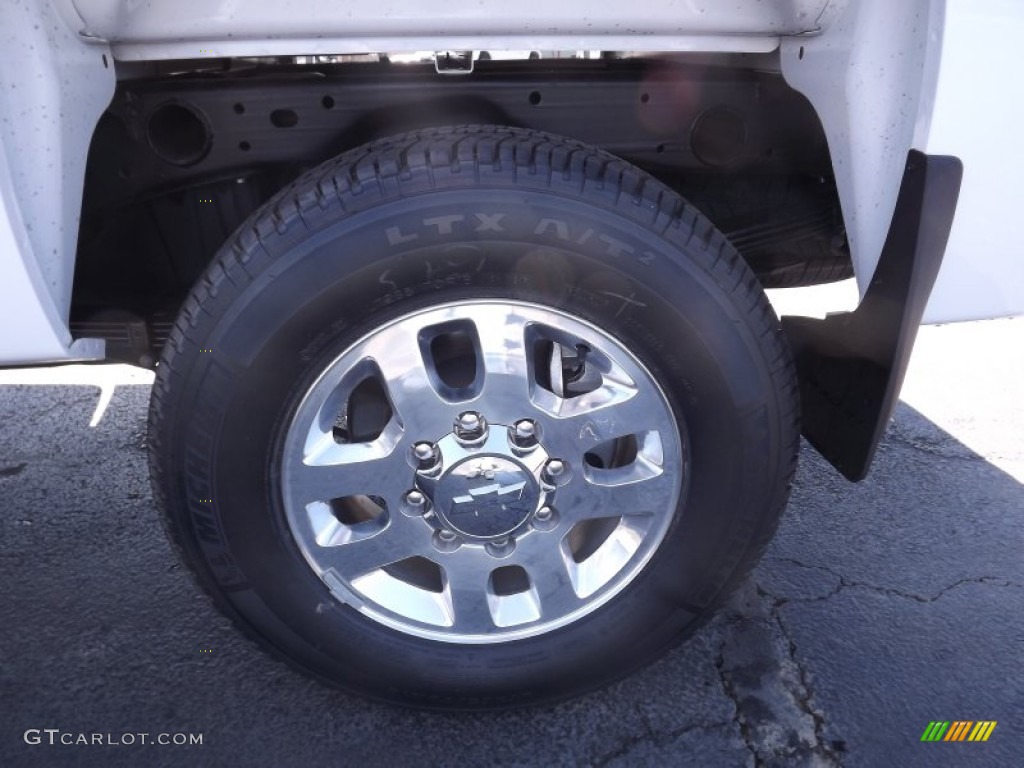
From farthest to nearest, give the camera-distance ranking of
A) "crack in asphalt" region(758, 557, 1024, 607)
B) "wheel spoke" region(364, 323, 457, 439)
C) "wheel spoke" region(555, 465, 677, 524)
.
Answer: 1. "crack in asphalt" region(758, 557, 1024, 607)
2. "wheel spoke" region(555, 465, 677, 524)
3. "wheel spoke" region(364, 323, 457, 439)

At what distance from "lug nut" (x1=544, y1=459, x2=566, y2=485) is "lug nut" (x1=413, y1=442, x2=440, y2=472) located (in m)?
0.20

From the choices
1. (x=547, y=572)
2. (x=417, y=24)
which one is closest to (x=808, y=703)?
(x=547, y=572)

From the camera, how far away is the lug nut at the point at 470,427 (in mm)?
1476

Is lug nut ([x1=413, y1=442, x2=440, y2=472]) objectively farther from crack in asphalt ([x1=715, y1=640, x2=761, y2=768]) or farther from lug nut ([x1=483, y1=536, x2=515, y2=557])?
crack in asphalt ([x1=715, y1=640, x2=761, y2=768])

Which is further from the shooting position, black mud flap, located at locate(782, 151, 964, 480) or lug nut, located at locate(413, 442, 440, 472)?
lug nut, located at locate(413, 442, 440, 472)

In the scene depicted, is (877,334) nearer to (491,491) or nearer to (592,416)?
(592,416)

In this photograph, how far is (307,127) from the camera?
1.65m

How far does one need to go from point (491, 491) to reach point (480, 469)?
0.05m

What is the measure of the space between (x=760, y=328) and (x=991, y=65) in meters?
0.53

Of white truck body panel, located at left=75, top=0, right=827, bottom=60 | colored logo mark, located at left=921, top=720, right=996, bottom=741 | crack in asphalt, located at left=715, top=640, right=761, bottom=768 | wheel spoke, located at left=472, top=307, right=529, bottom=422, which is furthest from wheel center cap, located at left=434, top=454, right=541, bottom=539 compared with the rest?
colored logo mark, located at left=921, top=720, right=996, bottom=741

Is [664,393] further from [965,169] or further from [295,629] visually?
[295,629]

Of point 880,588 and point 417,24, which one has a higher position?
point 417,24

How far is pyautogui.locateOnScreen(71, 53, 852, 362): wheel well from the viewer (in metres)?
1.63

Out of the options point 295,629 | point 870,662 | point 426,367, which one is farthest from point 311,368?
point 870,662
